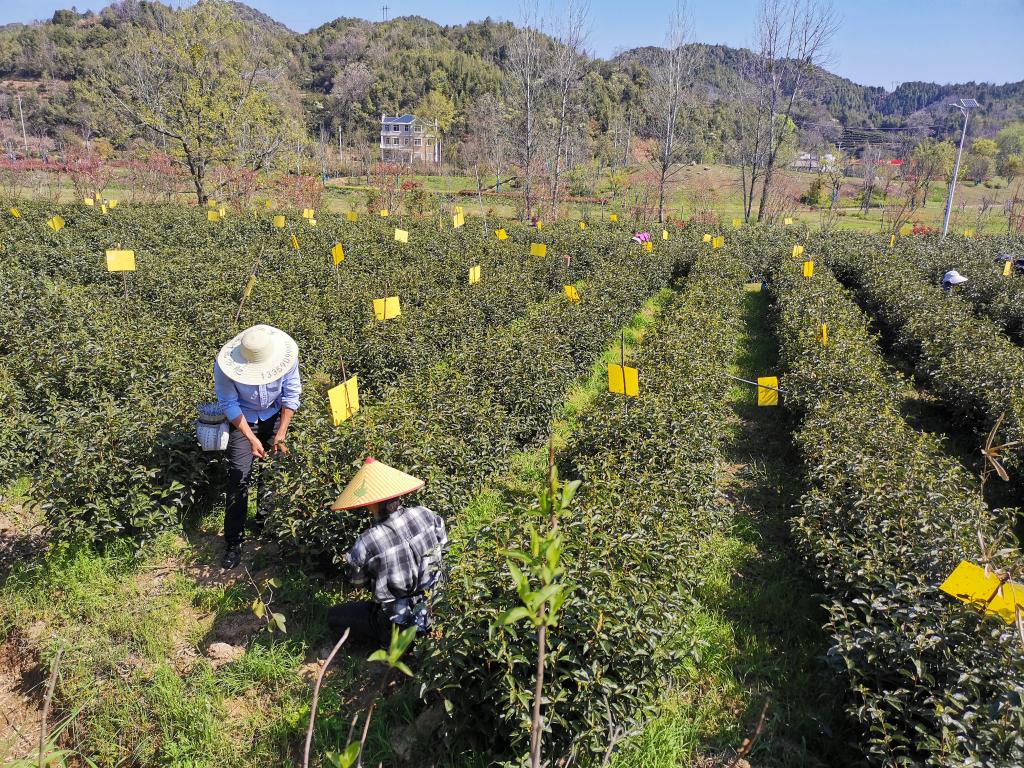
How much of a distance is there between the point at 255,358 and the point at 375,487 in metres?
1.58

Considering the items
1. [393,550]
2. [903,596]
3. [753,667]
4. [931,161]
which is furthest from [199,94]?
[931,161]

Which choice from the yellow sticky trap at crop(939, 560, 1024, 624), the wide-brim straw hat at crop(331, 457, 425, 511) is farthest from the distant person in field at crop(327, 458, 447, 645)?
the yellow sticky trap at crop(939, 560, 1024, 624)

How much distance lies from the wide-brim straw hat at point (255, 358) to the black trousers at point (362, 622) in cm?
159

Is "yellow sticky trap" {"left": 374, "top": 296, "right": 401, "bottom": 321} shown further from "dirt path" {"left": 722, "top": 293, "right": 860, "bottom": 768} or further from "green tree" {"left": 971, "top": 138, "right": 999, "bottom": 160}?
"green tree" {"left": 971, "top": 138, "right": 999, "bottom": 160}

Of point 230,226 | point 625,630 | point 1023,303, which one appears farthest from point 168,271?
point 1023,303

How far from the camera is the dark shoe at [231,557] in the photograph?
405 centimetres

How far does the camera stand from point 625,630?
2.43 meters

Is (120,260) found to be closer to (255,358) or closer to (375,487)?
(255,358)

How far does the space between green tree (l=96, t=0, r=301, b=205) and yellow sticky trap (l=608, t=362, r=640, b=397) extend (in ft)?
64.9

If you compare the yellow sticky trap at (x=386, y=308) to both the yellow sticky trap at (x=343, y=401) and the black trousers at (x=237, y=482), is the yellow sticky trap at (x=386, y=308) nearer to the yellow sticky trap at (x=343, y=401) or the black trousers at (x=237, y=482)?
the yellow sticky trap at (x=343, y=401)

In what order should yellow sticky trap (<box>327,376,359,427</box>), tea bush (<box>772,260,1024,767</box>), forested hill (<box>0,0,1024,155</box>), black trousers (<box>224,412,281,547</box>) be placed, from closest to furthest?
tea bush (<box>772,260,1024,767</box>), black trousers (<box>224,412,281,547</box>), yellow sticky trap (<box>327,376,359,427</box>), forested hill (<box>0,0,1024,155</box>)

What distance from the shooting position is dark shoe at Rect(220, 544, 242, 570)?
4.05 meters

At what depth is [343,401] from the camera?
4.27 meters

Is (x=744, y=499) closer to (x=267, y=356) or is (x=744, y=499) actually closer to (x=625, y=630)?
(x=625, y=630)
